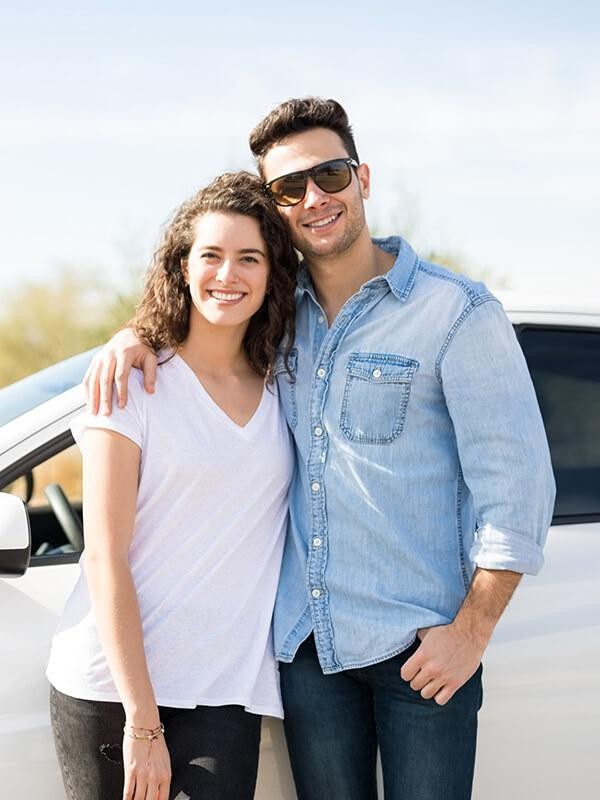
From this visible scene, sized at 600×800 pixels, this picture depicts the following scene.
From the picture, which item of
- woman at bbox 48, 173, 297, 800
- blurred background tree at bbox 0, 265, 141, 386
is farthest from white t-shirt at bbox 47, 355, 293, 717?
blurred background tree at bbox 0, 265, 141, 386

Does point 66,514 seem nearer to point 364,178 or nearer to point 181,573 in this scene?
point 181,573

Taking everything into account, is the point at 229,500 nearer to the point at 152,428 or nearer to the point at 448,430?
the point at 152,428

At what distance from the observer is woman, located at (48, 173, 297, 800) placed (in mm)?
2463

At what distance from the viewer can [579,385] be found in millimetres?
3262

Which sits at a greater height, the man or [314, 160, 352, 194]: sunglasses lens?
[314, 160, 352, 194]: sunglasses lens

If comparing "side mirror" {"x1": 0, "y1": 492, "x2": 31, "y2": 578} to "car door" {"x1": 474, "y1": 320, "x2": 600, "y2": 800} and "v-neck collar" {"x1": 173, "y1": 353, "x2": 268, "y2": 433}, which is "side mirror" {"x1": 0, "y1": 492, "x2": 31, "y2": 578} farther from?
"car door" {"x1": 474, "y1": 320, "x2": 600, "y2": 800}

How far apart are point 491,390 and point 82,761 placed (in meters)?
1.19

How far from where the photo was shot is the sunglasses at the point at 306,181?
2934 mm

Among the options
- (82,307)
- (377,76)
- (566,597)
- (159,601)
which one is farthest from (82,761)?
(377,76)

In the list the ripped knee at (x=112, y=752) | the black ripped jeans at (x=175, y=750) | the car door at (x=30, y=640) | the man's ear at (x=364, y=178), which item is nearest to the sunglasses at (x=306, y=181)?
the man's ear at (x=364, y=178)

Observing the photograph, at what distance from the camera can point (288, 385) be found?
2855mm

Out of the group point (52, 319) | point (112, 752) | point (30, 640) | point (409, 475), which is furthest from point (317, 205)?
point (52, 319)

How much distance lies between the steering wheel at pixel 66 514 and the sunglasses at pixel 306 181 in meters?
1.30

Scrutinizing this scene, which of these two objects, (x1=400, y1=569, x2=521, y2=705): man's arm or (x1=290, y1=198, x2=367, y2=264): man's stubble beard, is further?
(x1=290, y1=198, x2=367, y2=264): man's stubble beard
